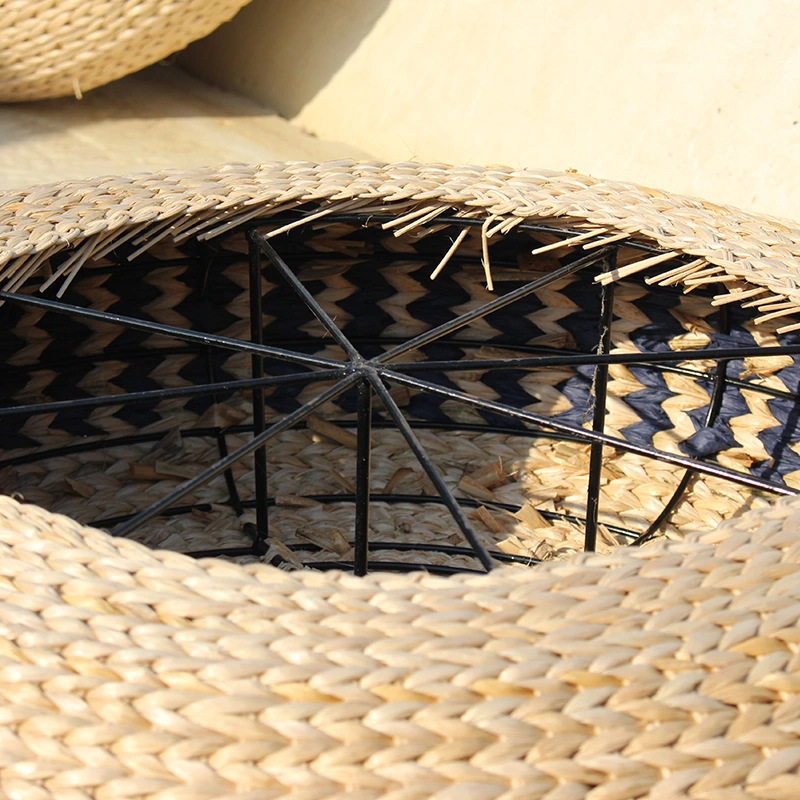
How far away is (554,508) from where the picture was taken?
1.12m

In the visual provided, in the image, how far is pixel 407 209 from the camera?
88 cm

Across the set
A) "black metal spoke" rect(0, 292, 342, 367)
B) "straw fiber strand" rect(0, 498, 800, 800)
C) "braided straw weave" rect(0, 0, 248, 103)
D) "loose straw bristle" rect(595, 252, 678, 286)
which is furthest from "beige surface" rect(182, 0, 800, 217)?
"straw fiber strand" rect(0, 498, 800, 800)

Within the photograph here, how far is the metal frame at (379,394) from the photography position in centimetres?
64

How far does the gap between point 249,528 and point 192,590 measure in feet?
2.16

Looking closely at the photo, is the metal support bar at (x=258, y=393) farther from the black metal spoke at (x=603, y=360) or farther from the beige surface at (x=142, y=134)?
the beige surface at (x=142, y=134)

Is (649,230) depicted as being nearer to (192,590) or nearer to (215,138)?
(192,590)

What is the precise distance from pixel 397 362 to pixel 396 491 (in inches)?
7.7

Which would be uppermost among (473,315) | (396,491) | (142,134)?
(142,134)

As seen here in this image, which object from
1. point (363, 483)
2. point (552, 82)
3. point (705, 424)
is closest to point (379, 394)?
point (363, 483)

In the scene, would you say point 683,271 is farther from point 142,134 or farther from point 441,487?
point 142,134

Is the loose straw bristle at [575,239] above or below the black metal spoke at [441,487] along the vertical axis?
above

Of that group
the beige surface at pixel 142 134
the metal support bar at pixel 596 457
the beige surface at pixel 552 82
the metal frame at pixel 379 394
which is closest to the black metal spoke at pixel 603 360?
the metal frame at pixel 379 394

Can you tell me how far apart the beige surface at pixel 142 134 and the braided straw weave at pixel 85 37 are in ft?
0.22

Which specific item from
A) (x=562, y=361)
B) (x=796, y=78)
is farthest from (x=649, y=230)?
(x=796, y=78)
